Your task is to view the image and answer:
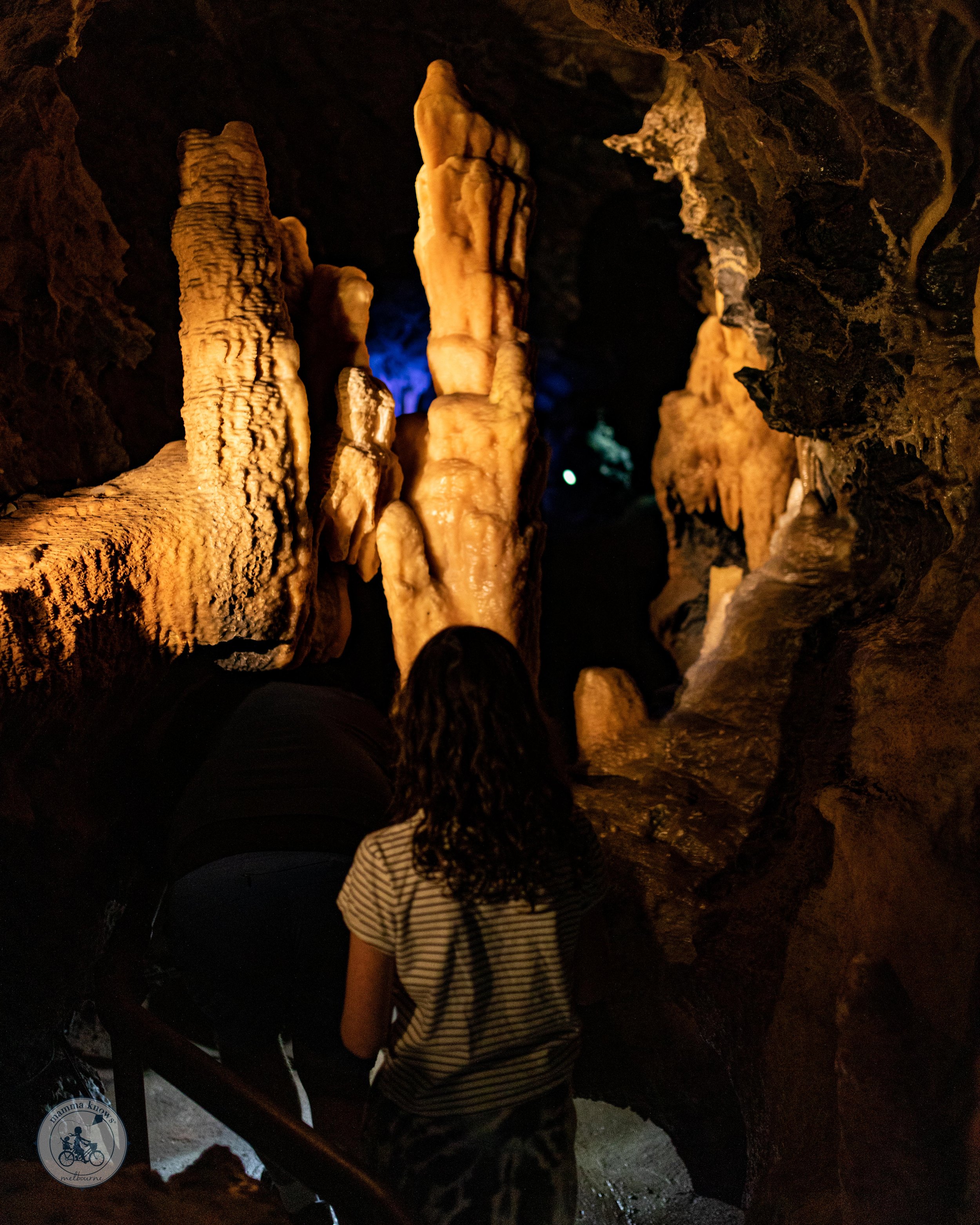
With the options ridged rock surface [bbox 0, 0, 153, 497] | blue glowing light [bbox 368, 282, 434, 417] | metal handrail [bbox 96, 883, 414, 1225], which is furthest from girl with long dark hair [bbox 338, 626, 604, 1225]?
blue glowing light [bbox 368, 282, 434, 417]

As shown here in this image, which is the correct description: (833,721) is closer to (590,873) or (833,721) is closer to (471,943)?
(590,873)

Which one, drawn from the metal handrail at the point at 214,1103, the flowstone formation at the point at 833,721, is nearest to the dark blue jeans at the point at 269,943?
the metal handrail at the point at 214,1103

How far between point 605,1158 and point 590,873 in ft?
6.31

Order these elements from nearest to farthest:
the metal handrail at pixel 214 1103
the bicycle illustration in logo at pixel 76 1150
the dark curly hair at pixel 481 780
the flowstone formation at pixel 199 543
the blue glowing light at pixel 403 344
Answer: the dark curly hair at pixel 481 780
the metal handrail at pixel 214 1103
the bicycle illustration in logo at pixel 76 1150
the flowstone formation at pixel 199 543
the blue glowing light at pixel 403 344

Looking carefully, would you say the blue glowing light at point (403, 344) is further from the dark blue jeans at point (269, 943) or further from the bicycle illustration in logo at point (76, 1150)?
the bicycle illustration in logo at point (76, 1150)

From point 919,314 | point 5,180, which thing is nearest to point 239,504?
point 5,180

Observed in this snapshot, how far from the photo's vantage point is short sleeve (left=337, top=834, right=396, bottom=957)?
1.22m

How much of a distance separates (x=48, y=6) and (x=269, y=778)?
2045 millimetres

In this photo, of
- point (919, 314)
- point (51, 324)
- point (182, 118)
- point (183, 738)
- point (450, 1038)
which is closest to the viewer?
point (450, 1038)

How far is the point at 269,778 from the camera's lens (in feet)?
6.48

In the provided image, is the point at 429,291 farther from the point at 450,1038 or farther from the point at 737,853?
the point at 450,1038

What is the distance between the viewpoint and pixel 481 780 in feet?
4.13

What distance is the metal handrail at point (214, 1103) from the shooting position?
4.54ft

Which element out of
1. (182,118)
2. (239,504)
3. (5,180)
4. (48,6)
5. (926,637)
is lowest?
(926,637)
